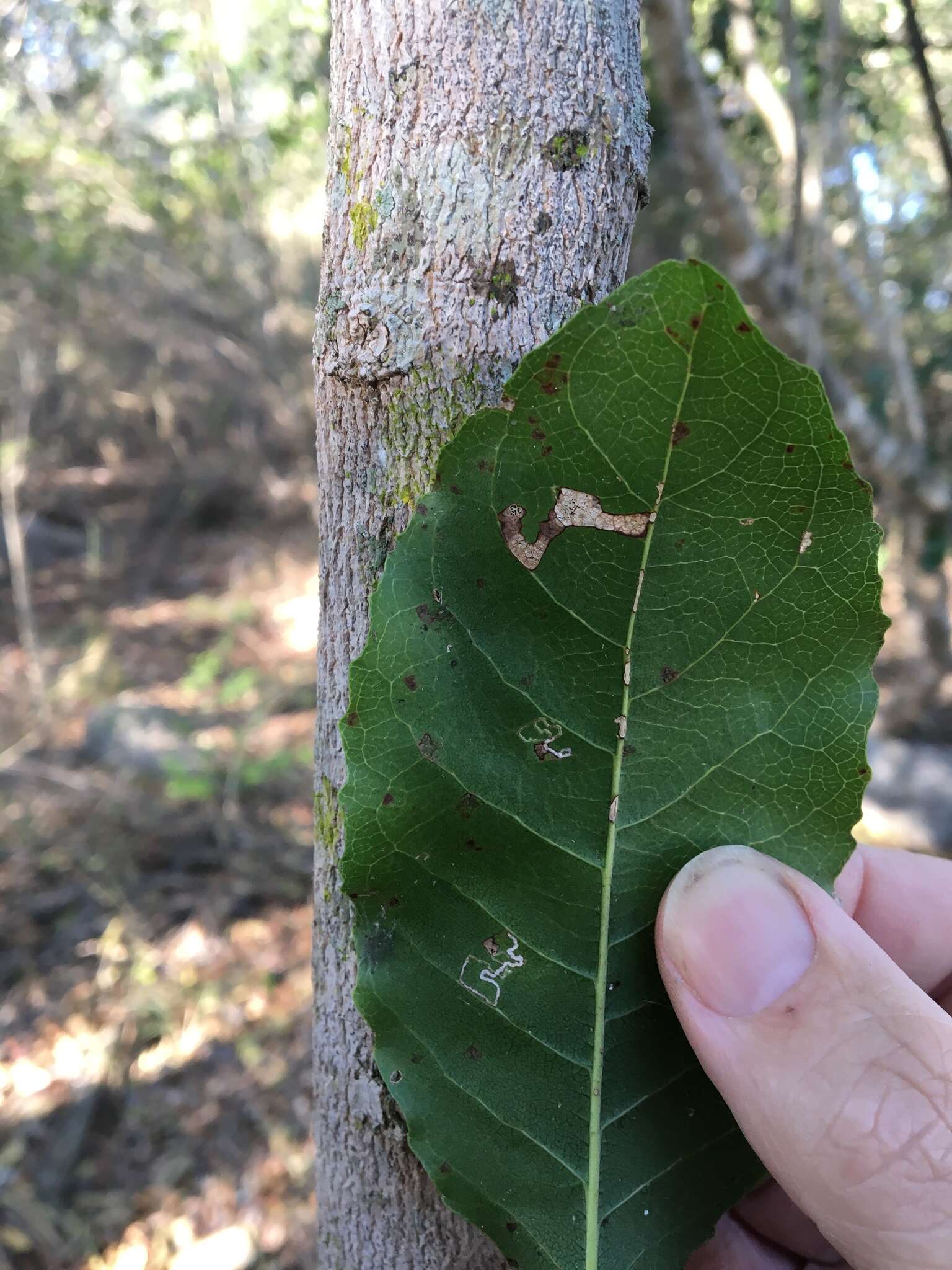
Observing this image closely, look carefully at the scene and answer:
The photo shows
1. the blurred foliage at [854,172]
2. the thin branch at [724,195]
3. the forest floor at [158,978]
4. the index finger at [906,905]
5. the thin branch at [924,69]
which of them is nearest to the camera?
the index finger at [906,905]

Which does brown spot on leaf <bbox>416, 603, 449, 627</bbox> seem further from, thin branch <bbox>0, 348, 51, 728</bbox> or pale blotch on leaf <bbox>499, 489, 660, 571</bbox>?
thin branch <bbox>0, 348, 51, 728</bbox>

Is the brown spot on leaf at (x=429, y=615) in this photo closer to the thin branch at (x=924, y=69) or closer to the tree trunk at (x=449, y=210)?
the tree trunk at (x=449, y=210)

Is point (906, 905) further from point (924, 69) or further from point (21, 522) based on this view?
point (21, 522)

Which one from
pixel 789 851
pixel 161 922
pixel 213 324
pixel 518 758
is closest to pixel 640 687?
pixel 518 758

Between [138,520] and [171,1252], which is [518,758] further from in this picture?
[138,520]

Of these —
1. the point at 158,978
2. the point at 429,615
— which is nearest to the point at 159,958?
the point at 158,978

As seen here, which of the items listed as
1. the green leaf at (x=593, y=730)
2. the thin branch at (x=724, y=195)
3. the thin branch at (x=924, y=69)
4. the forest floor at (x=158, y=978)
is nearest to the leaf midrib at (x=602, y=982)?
the green leaf at (x=593, y=730)
